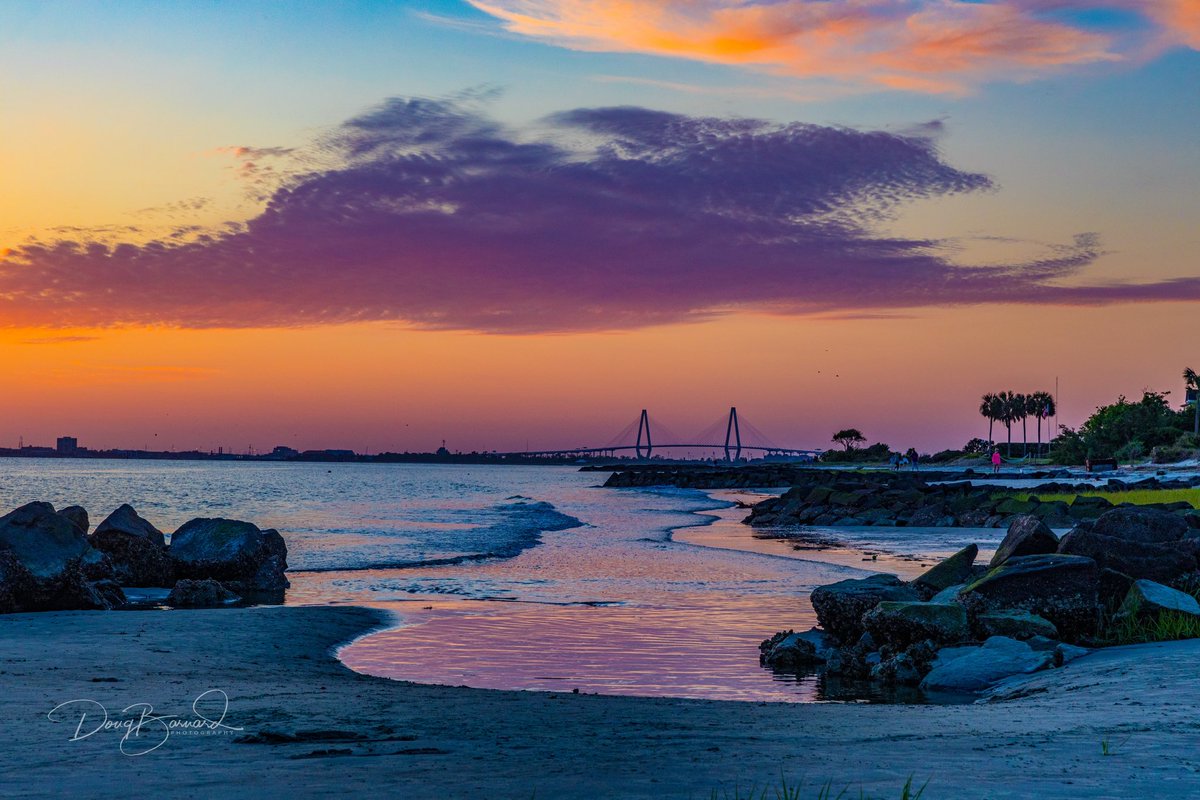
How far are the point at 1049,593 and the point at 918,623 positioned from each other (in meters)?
2.27

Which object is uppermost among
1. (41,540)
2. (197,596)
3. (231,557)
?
(41,540)

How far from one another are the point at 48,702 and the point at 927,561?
77.5 feet

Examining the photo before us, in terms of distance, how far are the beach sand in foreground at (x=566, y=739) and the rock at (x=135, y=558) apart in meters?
10.9

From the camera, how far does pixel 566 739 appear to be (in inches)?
326

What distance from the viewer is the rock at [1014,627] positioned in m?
13.8

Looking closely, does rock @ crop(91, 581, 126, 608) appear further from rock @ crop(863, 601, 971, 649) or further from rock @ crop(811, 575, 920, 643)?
rock @ crop(863, 601, 971, 649)

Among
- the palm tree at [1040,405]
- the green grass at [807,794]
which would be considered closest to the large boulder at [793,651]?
the green grass at [807,794]

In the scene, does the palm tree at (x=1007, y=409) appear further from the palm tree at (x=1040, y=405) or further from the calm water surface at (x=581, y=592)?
the calm water surface at (x=581, y=592)

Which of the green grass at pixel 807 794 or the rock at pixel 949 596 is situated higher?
the green grass at pixel 807 794

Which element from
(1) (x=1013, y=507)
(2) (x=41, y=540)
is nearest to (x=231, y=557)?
(2) (x=41, y=540)

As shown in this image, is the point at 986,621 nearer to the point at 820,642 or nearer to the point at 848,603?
the point at 848,603

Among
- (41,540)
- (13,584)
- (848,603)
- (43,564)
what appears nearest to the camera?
(848,603)

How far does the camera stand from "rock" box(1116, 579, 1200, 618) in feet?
45.6

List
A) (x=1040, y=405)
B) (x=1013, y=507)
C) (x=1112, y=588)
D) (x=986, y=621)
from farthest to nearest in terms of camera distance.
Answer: (x=1040, y=405) < (x=1013, y=507) < (x=1112, y=588) < (x=986, y=621)
